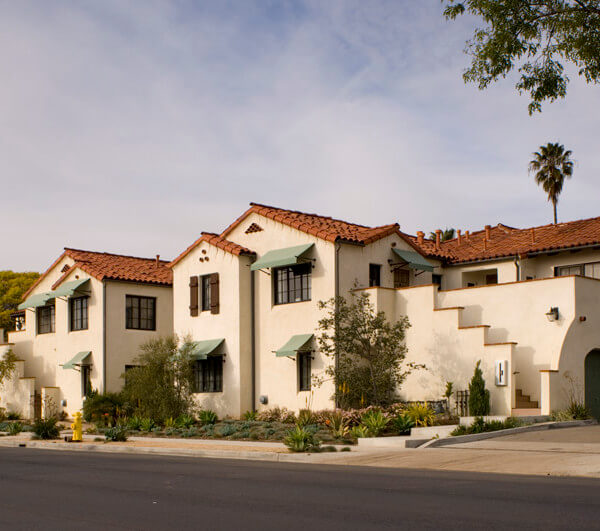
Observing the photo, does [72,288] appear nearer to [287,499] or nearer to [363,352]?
[363,352]

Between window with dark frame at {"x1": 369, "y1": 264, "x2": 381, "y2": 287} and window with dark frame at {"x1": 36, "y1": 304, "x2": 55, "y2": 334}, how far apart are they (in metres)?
18.3

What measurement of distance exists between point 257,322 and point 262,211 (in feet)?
14.1

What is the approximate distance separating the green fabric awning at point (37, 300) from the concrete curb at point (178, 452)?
42.4 ft

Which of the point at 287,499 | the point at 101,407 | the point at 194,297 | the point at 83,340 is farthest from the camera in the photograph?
the point at 83,340

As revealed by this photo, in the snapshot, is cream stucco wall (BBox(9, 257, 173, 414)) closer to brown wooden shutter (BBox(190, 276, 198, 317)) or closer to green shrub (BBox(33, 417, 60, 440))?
brown wooden shutter (BBox(190, 276, 198, 317))

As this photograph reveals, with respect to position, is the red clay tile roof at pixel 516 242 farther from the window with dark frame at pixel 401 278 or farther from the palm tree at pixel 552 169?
the palm tree at pixel 552 169

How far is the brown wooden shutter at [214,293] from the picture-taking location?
33.2m

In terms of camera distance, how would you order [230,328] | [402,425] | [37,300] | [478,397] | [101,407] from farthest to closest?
1. [37,300]
2. [101,407]
3. [230,328]
4. [478,397]
5. [402,425]

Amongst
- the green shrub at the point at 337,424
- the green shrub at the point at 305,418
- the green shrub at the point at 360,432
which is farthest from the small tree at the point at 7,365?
the green shrub at the point at 360,432

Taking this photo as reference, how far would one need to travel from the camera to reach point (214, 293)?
1313 inches

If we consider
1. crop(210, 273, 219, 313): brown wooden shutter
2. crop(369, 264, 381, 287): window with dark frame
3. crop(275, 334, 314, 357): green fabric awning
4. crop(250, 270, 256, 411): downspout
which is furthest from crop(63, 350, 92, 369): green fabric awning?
crop(369, 264, 381, 287): window with dark frame

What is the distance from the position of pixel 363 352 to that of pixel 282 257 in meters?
5.03

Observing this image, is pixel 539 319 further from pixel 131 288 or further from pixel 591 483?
pixel 131 288

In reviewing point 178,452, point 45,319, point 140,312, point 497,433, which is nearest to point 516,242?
point 497,433
